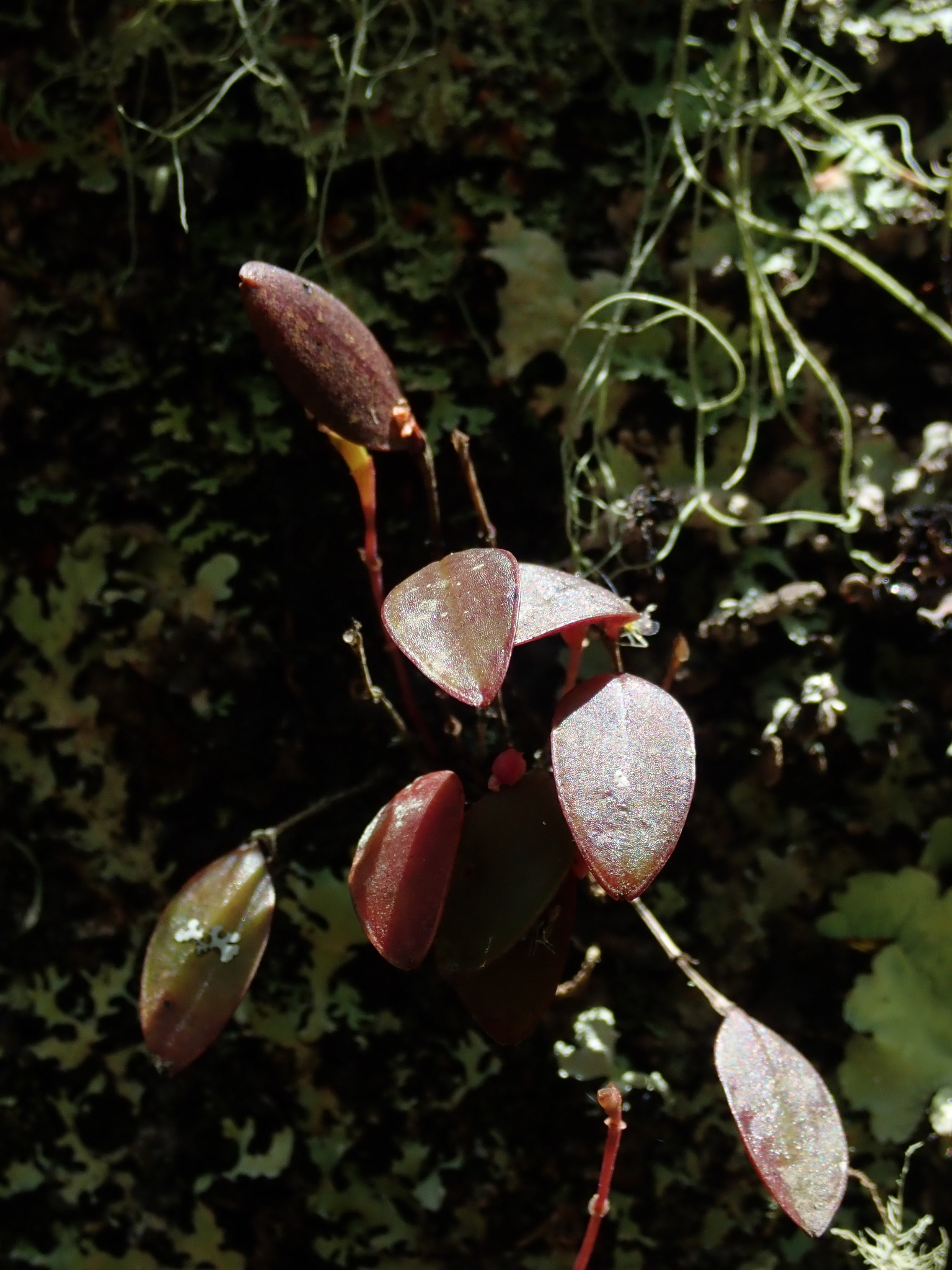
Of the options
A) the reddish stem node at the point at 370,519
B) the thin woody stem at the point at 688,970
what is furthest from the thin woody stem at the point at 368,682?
the thin woody stem at the point at 688,970

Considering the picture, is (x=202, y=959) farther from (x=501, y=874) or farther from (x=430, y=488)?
(x=430, y=488)

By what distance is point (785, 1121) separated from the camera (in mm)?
819

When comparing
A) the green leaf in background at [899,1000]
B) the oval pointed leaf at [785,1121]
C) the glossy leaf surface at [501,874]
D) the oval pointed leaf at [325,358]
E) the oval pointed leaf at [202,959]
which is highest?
the oval pointed leaf at [325,358]

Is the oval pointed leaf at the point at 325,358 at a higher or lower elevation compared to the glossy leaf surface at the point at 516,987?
higher

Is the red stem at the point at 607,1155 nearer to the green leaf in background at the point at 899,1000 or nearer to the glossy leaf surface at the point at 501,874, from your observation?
the glossy leaf surface at the point at 501,874

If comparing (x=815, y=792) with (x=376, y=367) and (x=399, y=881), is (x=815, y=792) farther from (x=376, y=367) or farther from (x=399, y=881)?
(x=376, y=367)

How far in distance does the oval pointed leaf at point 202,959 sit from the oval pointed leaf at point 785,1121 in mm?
414

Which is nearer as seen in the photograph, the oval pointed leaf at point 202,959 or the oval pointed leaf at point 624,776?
the oval pointed leaf at point 624,776

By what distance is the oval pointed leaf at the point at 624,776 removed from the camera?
0.68m

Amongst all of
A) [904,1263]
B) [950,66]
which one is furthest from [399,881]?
[950,66]

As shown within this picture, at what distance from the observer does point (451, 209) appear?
117 centimetres

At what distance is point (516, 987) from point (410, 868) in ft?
0.46

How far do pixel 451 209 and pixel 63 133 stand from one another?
45 cm

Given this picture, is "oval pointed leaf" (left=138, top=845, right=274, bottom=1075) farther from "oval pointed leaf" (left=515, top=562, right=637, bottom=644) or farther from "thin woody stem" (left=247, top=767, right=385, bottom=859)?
"oval pointed leaf" (left=515, top=562, right=637, bottom=644)
